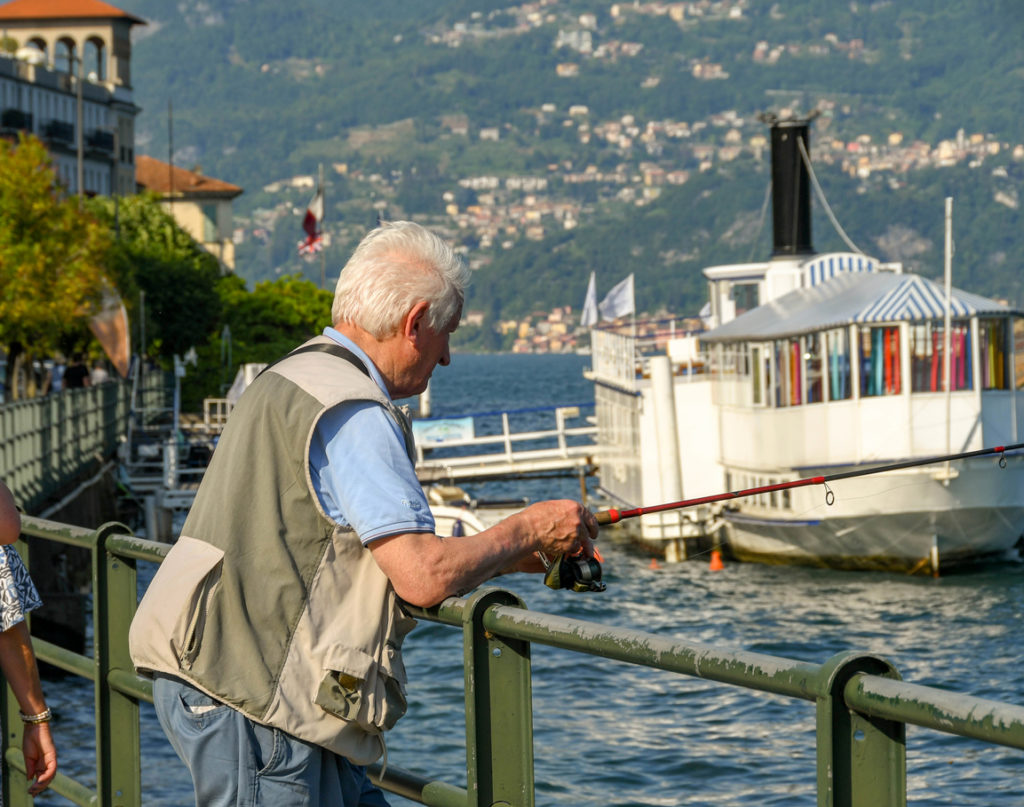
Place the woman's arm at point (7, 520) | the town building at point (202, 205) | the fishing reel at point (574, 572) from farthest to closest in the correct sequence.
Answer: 1. the town building at point (202, 205)
2. the woman's arm at point (7, 520)
3. the fishing reel at point (574, 572)

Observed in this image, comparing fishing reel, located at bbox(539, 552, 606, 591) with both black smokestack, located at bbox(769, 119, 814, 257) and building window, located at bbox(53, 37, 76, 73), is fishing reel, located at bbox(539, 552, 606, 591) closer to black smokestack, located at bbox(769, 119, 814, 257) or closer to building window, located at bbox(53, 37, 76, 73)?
black smokestack, located at bbox(769, 119, 814, 257)

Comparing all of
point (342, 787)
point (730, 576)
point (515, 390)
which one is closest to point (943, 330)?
point (730, 576)

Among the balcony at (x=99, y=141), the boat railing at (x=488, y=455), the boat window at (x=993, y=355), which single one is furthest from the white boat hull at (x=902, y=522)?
the balcony at (x=99, y=141)

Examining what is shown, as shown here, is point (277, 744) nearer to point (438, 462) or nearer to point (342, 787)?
point (342, 787)

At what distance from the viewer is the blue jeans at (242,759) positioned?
3.26m

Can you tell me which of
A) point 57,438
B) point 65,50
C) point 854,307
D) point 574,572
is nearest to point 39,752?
point 574,572

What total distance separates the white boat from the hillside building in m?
45.3

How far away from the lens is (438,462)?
37.8 meters

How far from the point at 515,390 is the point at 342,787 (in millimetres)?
154729

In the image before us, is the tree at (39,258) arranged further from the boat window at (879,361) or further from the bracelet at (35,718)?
the bracelet at (35,718)

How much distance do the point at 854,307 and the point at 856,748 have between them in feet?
85.7

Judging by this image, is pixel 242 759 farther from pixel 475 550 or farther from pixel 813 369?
pixel 813 369

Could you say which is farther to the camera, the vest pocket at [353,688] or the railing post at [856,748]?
the vest pocket at [353,688]

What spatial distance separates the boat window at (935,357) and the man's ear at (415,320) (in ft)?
82.1
